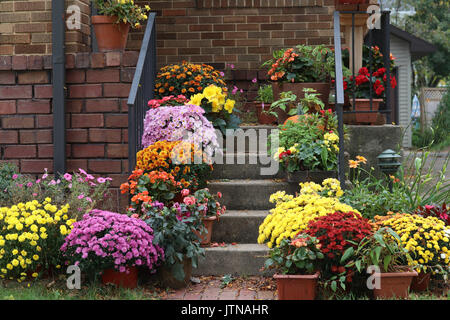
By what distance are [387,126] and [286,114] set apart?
98 cm

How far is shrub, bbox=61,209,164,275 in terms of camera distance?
12.5 ft

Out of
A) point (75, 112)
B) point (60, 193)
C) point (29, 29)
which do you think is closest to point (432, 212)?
point (60, 193)

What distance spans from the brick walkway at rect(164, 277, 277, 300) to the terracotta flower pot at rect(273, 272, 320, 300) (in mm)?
170

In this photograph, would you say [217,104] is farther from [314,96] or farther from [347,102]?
[347,102]

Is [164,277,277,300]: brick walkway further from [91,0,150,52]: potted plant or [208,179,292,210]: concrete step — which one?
[91,0,150,52]: potted plant

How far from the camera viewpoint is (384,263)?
3.71m

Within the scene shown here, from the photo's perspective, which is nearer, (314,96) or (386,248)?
(386,248)

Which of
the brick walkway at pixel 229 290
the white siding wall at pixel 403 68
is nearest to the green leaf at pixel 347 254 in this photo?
the brick walkway at pixel 229 290

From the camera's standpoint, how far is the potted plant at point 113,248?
3816 mm

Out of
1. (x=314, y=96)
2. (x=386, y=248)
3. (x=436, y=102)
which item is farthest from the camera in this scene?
(x=436, y=102)

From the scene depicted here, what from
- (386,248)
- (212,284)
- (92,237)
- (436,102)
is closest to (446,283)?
(386,248)

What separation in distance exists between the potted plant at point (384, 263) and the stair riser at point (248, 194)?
4.49ft

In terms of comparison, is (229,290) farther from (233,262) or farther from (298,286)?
(298,286)

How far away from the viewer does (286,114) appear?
20.0 ft
